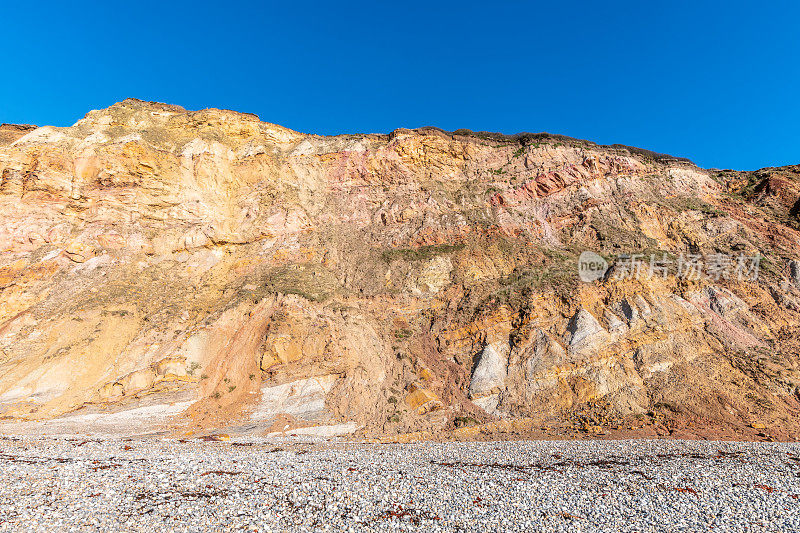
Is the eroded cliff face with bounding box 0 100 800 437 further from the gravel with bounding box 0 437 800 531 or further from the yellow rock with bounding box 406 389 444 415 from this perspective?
the gravel with bounding box 0 437 800 531

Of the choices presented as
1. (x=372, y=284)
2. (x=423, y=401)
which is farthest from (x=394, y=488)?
(x=372, y=284)

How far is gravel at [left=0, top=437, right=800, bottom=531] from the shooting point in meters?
7.05

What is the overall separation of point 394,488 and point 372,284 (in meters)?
16.8

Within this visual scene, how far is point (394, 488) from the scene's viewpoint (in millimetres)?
8914

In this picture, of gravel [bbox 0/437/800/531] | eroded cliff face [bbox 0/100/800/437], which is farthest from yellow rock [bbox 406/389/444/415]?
gravel [bbox 0/437/800/531]

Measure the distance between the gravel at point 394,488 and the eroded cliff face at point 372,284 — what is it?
4309 mm

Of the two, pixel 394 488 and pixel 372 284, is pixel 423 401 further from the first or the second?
pixel 372 284

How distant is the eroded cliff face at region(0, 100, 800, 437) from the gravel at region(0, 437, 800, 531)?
4.31 meters

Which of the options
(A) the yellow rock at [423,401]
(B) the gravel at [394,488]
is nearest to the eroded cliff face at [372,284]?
(A) the yellow rock at [423,401]

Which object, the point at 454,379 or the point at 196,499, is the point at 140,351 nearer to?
the point at 196,499

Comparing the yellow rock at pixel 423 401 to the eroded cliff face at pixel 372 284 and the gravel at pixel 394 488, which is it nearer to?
the eroded cliff face at pixel 372 284

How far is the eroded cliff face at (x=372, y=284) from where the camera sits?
1745 cm

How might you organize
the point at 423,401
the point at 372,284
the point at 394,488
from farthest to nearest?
the point at 372,284, the point at 423,401, the point at 394,488

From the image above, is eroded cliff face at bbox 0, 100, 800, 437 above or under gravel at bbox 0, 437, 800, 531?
above
